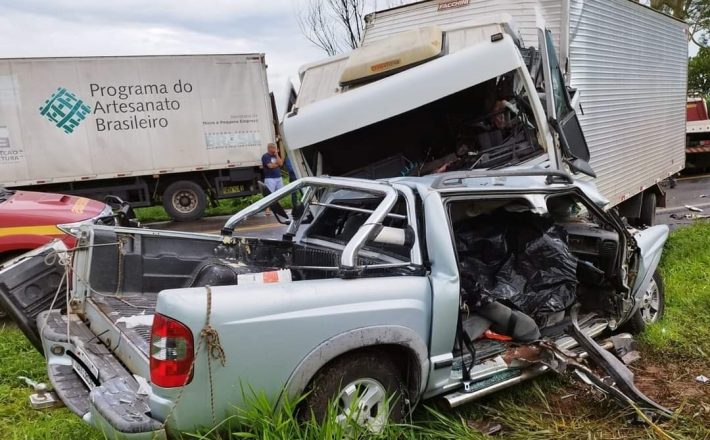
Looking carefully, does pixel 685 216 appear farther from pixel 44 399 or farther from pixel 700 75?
pixel 700 75

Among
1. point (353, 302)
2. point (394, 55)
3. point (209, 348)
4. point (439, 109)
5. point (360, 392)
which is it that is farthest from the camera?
point (439, 109)

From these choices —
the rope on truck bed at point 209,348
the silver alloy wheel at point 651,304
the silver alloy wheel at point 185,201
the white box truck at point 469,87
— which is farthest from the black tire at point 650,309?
the silver alloy wheel at point 185,201

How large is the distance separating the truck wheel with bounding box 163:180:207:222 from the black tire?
973cm

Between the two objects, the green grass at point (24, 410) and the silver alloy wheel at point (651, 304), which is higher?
the green grass at point (24, 410)

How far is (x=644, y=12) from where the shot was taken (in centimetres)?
881

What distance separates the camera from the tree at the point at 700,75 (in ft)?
87.4

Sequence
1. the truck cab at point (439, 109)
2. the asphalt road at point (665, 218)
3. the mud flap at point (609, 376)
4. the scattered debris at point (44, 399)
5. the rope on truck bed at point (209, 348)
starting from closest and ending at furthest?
the rope on truck bed at point (209, 348), the scattered debris at point (44, 399), the mud flap at point (609, 376), the truck cab at point (439, 109), the asphalt road at point (665, 218)

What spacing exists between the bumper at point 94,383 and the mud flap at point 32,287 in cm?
15

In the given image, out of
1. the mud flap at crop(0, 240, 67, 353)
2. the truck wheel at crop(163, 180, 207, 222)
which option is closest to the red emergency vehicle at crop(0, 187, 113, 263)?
the mud flap at crop(0, 240, 67, 353)

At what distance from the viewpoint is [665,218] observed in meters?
Answer: 10.8

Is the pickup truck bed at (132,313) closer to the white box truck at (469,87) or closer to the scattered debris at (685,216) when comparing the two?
the white box truck at (469,87)

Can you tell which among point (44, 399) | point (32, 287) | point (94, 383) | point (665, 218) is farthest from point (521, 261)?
point (665, 218)

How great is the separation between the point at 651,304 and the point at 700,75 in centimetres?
2668

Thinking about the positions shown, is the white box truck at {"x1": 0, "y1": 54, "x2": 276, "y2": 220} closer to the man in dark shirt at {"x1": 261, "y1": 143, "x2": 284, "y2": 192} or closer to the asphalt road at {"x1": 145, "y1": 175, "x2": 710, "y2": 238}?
the asphalt road at {"x1": 145, "y1": 175, "x2": 710, "y2": 238}
